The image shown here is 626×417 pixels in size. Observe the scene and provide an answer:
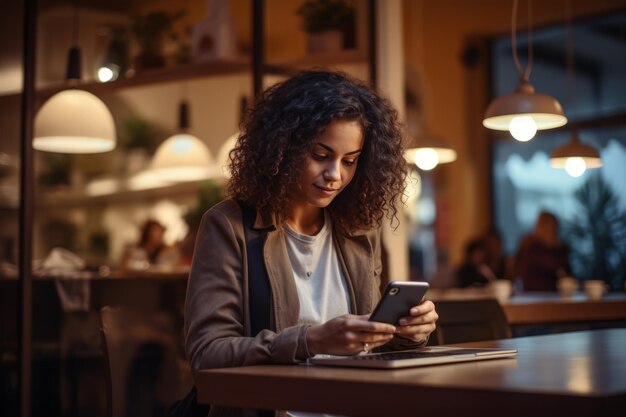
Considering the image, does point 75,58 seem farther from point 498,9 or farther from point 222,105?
point 498,9

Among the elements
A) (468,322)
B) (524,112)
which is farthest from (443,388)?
(524,112)

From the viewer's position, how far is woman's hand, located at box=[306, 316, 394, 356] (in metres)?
1.89

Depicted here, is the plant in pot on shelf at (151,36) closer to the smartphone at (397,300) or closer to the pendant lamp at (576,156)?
the pendant lamp at (576,156)

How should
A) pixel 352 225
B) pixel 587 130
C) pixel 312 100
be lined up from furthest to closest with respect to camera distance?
pixel 587 130 → pixel 352 225 → pixel 312 100

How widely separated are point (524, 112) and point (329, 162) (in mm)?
1828

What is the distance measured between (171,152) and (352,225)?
491 centimetres

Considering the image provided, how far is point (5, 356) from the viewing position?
442 centimetres

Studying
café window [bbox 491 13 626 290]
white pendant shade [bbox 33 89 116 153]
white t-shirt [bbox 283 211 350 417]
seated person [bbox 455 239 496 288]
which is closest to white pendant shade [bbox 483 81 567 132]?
white t-shirt [bbox 283 211 350 417]

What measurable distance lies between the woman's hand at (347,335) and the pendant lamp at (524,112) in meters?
2.26

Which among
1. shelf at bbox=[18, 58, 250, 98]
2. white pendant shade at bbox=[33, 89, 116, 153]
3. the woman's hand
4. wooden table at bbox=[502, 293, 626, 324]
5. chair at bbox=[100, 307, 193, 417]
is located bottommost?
chair at bbox=[100, 307, 193, 417]

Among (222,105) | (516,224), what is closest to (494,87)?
(516,224)

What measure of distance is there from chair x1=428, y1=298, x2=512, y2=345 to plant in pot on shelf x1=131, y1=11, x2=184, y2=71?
3.38 metres

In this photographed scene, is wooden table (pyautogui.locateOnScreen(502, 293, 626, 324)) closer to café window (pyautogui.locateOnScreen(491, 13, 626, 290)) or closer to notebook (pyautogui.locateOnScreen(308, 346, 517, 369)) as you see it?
notebook (pyautogui.locateOnScreen(308, 346, 517, 369))

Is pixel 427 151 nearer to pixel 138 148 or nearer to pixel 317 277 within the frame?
pixel 138 148
